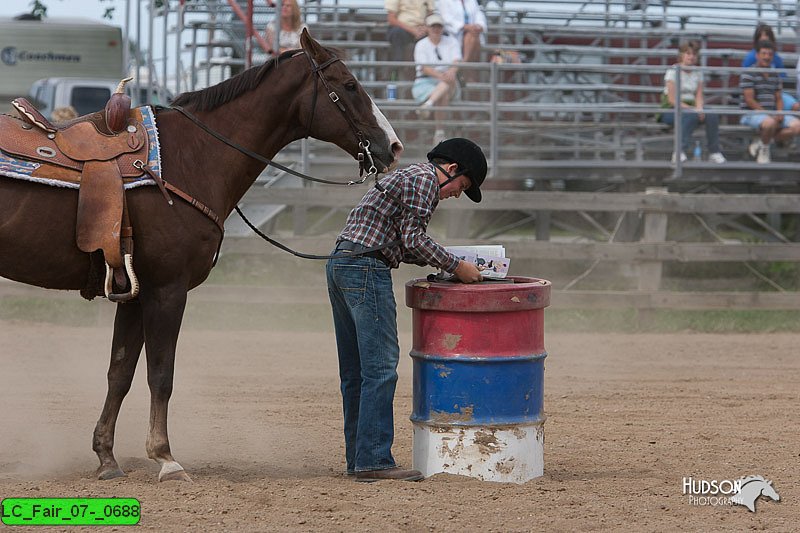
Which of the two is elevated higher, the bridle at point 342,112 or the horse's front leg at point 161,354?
the bridle at point 342,112

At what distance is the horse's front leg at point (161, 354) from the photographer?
5.37 metres

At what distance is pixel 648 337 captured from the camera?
37.0ft

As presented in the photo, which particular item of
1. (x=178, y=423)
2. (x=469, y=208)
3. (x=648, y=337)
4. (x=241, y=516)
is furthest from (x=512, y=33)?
(x=241, y=516)

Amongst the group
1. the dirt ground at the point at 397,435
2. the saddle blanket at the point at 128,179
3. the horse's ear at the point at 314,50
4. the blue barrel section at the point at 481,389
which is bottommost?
the dirt ground at the point at 397,435

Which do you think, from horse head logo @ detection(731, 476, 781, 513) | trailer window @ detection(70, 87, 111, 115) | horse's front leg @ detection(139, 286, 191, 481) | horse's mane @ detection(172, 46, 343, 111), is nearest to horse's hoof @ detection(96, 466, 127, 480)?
horse's front leg @ detection(139, 286, 191, 481)

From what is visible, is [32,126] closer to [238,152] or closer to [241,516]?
[238,152]

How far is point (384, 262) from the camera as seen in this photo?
552 centimetres

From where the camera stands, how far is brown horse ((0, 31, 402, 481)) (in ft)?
17.3

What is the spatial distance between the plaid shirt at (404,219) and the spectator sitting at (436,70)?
6.87 metres

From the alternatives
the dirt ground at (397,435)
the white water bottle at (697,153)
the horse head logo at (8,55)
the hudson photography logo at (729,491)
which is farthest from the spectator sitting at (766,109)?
the horse head logo at (8,55)

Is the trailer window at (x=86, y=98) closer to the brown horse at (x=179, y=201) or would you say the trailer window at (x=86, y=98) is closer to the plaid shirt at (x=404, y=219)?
the brown horse at (x=179, y=201)

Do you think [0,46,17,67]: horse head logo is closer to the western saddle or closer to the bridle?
the western saddle

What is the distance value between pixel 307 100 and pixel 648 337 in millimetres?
6594

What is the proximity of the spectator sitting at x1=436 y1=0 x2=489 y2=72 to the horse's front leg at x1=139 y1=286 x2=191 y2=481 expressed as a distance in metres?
8.21
